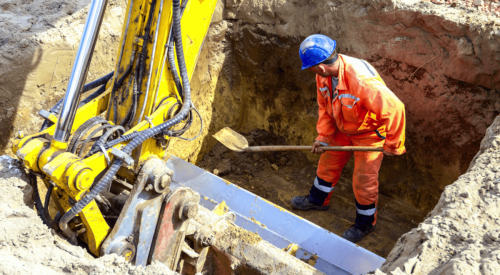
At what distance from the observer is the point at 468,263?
5.83 feet

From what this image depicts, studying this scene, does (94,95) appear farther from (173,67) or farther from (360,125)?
(360,125)

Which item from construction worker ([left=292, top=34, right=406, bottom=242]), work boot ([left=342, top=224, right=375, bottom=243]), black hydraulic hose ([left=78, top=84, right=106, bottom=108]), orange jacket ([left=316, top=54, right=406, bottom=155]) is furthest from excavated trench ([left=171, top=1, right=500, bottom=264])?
black hydraulic hose ([left=78, top=84, right=106, bottom=108])

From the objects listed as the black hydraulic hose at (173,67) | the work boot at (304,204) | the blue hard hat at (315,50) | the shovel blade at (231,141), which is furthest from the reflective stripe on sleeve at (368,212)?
the black hydraulic hose at (173,67)

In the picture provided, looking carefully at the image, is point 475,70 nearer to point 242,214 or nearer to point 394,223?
point 394,223

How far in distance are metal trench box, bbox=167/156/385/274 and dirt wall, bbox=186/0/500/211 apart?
1.38 meters

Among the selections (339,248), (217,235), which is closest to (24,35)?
(217,235)

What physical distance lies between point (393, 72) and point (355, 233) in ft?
6.15

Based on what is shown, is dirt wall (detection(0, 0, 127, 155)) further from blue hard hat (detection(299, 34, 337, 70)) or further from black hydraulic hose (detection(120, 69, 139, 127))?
blue hard hat (detection(299, 34, 337, 70))

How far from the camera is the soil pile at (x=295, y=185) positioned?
176 inches

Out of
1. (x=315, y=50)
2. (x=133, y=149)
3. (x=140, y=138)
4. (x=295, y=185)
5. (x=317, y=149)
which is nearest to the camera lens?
(x=140, y=138)

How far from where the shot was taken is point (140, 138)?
100 inches

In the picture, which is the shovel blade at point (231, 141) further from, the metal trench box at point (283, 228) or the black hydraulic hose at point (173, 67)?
the black hydraulic hose at point (173, 67)

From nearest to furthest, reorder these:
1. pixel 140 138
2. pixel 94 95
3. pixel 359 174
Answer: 1. pixel 140 138
2. pixel 94 95
3. pixel 359 174

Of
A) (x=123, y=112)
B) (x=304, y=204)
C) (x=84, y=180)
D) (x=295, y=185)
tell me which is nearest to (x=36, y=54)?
(x=123, y=112)
